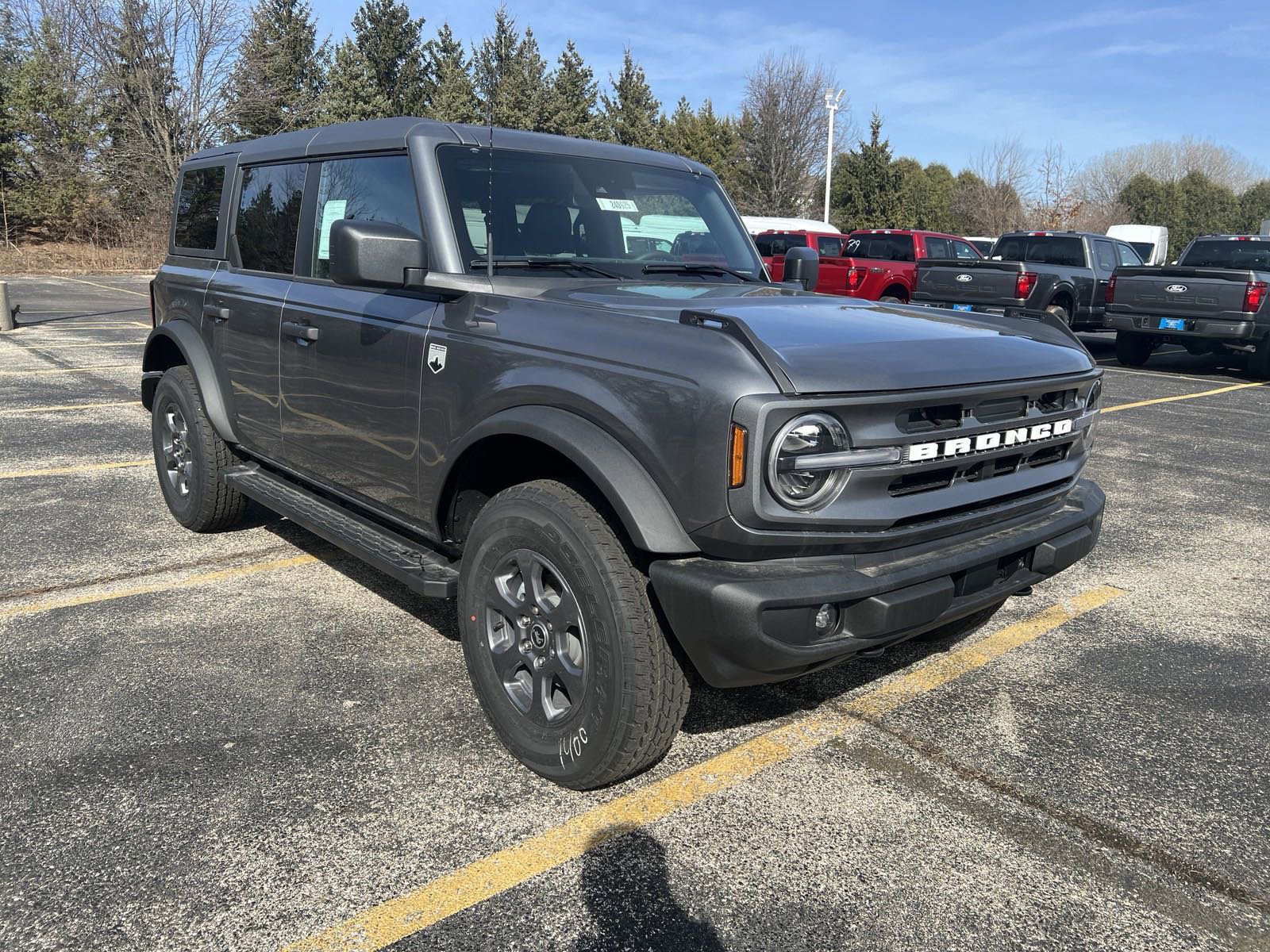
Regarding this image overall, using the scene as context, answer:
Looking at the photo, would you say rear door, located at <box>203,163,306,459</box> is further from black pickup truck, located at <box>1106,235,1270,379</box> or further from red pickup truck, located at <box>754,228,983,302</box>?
red pickup truck, located at <box>754,228,983,302</box>

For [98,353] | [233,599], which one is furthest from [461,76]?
[233,599]

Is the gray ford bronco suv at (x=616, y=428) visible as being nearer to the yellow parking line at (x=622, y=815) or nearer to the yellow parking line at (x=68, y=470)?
the yellow parking line at (x=622, y=815)

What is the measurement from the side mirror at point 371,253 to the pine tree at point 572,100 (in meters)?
47.8

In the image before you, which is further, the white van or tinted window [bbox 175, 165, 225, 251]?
the white van

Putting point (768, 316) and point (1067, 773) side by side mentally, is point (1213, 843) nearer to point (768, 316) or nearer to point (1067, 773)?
point (1067, 773)

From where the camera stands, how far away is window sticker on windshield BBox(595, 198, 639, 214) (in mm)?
3873

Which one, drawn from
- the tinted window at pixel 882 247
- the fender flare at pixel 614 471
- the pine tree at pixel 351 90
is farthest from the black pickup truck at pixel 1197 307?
the pine tree at pixel 351 90

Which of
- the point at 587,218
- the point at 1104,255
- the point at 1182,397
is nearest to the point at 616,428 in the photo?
the point at 587,218

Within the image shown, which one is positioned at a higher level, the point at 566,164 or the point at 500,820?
the point at 566,164

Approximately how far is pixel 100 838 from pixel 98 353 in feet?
39.1

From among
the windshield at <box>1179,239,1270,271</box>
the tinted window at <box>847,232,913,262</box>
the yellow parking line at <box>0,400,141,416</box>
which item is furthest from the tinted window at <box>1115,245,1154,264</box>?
the yellow parking line at <box>0,400,141,416</box>

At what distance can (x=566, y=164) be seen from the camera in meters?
3.86

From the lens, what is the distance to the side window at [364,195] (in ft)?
11.8

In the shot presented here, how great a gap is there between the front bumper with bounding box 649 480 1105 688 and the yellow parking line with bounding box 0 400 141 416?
8.21 metres
